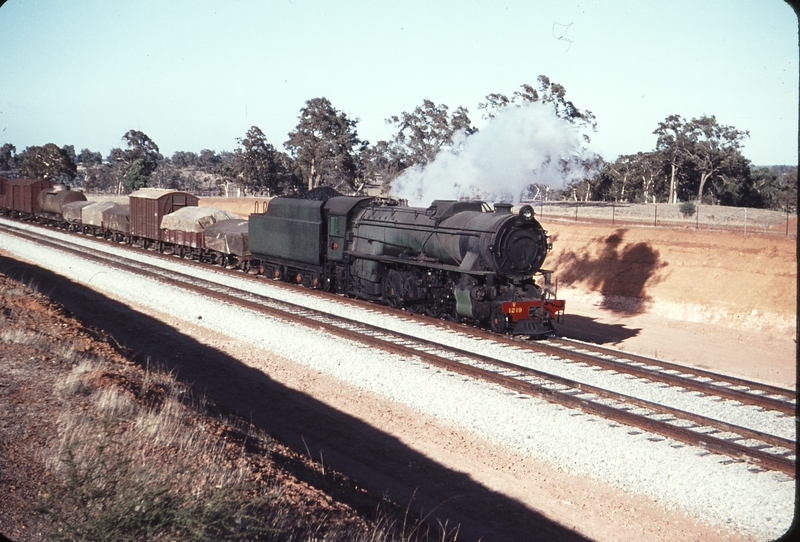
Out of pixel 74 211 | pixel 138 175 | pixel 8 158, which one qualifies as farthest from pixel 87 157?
pixel 74 211

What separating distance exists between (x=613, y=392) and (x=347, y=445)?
4.94 m

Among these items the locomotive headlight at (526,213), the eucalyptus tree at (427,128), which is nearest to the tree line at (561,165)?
the eucalyptus tree at (427,128)

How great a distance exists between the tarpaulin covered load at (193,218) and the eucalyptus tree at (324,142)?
3266 centimetres

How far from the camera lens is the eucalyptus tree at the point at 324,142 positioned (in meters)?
66.1

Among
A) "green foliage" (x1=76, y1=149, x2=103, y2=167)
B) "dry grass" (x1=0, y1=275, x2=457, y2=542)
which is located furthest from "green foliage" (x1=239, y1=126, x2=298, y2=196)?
"green foliage" (x1=76, y1=149, x2=103, y2=167)

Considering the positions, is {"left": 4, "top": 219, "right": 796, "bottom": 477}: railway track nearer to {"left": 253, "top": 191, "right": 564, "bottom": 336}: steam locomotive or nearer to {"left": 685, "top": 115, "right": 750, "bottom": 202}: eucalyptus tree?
{"left": 253, "top": 191, "right": 564, "bottom": 336}: steam locomotive

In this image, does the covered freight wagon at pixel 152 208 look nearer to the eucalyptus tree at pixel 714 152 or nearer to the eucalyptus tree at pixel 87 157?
the eucalyptus tree at pixel 714 152

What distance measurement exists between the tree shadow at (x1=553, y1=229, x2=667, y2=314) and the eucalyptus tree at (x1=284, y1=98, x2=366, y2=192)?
3782cm

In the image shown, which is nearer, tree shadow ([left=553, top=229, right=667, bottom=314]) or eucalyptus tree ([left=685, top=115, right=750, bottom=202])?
tree shadow ([left=553, top=229, right=667, bottom=314])

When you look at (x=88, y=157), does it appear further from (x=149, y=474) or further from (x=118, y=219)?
(x=149, y=474)

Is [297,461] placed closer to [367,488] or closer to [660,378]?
[367,488]

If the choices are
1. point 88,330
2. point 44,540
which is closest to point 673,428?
point 44,540

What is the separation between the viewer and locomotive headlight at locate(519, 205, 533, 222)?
16.5m

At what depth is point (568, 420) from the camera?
11.0 meters
